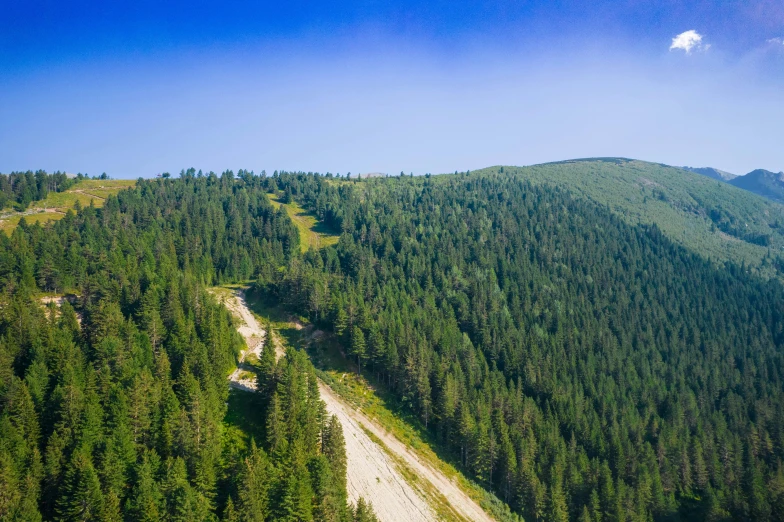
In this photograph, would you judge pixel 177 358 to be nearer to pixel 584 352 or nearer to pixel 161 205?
pixel 584 352

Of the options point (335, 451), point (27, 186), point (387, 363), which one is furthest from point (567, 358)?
point (27, 186)

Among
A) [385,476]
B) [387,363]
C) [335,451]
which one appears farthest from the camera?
[387,363]

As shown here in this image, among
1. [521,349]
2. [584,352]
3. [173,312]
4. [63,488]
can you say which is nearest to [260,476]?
[63,488]

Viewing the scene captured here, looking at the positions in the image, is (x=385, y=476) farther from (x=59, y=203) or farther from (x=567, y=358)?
(x=59, y=203)

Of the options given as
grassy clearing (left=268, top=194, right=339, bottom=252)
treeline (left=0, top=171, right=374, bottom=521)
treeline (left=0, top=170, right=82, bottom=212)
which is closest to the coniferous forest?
treeline (left=0, top=171, right=374, bottom=521)

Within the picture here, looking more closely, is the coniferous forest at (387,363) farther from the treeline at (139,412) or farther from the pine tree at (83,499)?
the treeline at (139,412)

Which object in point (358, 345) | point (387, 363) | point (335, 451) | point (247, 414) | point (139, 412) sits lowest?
point (387, 363)

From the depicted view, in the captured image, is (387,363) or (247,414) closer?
(247,414)

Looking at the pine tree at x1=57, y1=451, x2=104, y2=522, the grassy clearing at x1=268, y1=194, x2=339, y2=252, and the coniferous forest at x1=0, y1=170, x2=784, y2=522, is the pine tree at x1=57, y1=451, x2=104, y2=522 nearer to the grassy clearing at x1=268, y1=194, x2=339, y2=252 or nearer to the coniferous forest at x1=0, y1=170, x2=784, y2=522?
the coniferous forest at x1=0, y1=170, x2=784, y2=522
